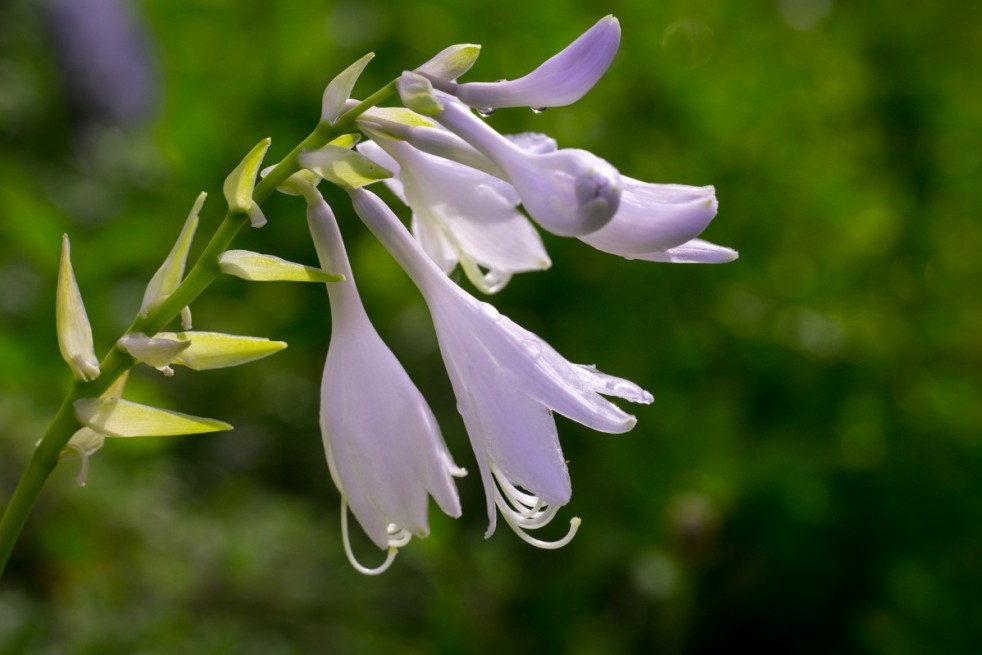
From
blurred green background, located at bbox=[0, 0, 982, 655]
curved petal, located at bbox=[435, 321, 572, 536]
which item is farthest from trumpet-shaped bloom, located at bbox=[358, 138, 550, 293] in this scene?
blurred green background, located at bbox=[0, 0, 982, 655]

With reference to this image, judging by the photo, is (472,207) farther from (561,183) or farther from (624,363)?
(624,363)

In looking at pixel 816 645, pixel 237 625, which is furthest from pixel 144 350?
pixel 816 645

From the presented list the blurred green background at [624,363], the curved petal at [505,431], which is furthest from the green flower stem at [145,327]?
the blurred green background at [624,363]

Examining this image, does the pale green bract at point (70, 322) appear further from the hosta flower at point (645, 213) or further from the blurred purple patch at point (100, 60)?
the blurred purple patch at point (100, 60)

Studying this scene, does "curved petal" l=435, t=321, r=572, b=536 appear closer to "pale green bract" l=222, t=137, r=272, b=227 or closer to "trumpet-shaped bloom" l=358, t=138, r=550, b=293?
"trumpet-shaped bloom" l=358, t=138, r=550, b=293

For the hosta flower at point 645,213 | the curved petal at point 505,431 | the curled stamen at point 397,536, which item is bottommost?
the curled stamen at point 397,536
